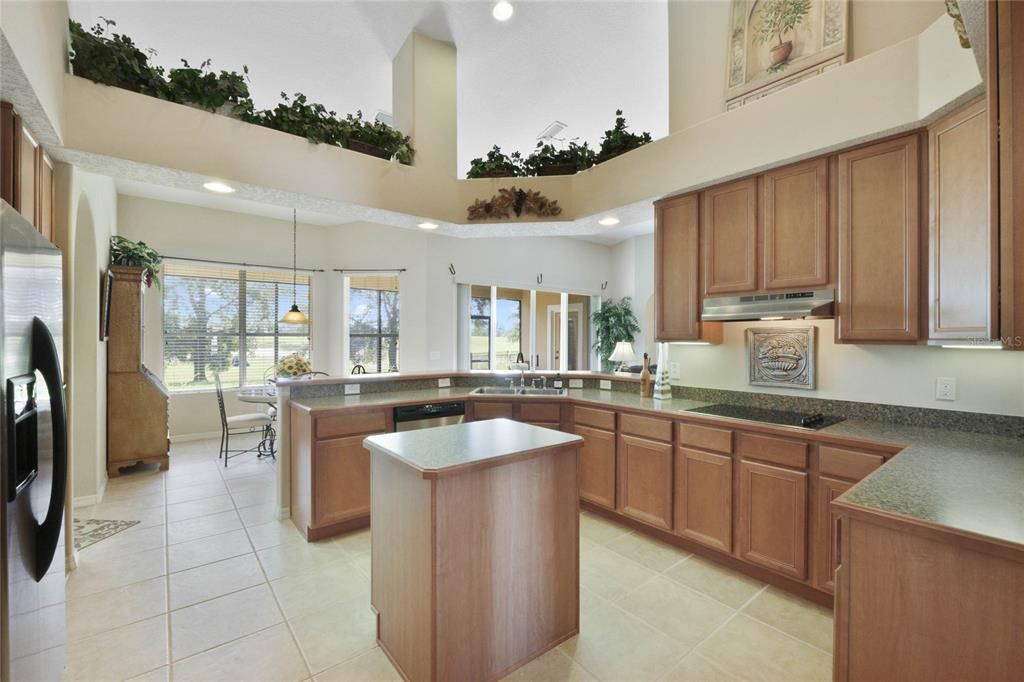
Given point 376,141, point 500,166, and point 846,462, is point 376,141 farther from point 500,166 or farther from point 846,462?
point 846,462

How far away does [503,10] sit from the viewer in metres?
3.04

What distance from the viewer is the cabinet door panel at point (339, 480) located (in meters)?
2.99

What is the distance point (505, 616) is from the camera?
179cm

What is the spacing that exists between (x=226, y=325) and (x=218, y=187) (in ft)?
13.6

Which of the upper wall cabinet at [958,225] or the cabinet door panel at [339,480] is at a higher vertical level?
the upper wall cabinet at [958,225]

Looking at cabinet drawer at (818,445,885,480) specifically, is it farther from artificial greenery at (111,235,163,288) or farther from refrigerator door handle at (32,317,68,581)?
artificial greenery at (111,235,163,288)

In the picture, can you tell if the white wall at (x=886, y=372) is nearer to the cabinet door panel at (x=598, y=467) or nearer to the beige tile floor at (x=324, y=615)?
the cabinet door panel at (x=598, y=467)

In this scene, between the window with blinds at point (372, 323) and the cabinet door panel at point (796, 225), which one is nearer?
the cabinet door panel at point (796, 225)

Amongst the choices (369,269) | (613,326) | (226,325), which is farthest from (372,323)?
(613,326)

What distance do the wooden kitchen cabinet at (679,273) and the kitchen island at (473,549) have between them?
160 cm

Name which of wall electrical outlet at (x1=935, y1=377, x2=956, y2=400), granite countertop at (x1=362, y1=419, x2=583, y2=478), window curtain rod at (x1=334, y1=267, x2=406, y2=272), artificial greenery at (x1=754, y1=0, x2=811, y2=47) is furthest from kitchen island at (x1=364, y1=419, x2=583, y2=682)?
window curtain rod at (x1=334, y1=267, x2=406, y2=272)

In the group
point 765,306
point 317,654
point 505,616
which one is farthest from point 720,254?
point 317,654

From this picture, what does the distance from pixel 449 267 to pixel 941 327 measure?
18.0ft

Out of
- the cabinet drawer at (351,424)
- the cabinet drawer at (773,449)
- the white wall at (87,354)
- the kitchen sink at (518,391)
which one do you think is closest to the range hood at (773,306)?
the cabinet drawer at (773,449)
